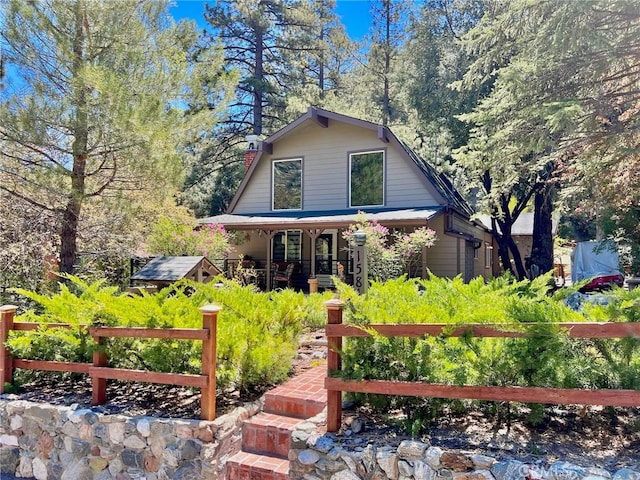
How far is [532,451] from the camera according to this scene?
8.58 feet

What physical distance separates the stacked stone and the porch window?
35.5ft

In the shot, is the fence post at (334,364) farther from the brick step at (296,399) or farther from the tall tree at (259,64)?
the tall tree at (259,64)

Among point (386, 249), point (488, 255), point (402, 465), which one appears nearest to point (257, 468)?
point (402, 465)

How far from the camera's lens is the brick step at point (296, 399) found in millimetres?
3664

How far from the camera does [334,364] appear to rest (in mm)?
3162

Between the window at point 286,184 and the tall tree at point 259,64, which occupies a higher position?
the tall tree at point 259,64

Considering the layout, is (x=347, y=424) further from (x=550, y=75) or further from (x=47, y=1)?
(x=47, y=1)

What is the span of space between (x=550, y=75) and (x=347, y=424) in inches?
183

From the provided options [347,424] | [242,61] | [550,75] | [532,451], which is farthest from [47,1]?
[242,61]

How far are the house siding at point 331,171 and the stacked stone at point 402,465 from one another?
30.2 ft

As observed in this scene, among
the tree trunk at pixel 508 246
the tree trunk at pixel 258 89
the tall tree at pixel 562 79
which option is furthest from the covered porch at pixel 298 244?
the tree trunk at pixel 258 89

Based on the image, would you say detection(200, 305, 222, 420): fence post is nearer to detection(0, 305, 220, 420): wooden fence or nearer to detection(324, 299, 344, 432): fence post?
detection(0, 305, 220, 420): wooden fence

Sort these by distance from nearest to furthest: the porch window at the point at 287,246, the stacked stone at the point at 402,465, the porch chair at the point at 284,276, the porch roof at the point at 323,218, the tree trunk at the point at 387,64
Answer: the stacked stone at the point at 402,465, the porch roof at the point at 323,218, the porch chair at the point at 284,276, the porch window at the point at 287,246, the tree trunk at the point at 387,64

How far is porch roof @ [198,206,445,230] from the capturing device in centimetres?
1038
